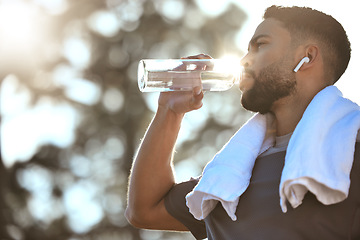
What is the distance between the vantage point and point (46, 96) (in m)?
11.5

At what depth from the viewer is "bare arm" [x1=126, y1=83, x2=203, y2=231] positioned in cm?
324

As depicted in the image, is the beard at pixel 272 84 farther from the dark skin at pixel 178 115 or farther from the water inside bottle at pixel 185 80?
the water inside bottle at pixel 185 80

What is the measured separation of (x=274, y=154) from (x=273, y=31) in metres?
0.62

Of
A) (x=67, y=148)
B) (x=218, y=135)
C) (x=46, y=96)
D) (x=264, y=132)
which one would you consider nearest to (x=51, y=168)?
(x=67, y=148)

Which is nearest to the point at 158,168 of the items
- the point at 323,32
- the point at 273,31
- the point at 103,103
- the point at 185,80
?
the point at 185,80

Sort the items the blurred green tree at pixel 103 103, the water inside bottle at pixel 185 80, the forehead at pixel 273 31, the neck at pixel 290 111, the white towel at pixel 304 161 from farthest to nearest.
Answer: the blurred green tree at pixel 103 103, the water inside bottle at pixel 185 80, the forehead at pixel 273 31, the neck at pixel 290 111, the white towel at pixel 304 161

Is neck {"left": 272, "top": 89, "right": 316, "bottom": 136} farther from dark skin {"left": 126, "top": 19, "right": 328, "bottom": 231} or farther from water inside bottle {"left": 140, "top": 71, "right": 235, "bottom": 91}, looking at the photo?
water inside bottle {"left": 140, "top": 71, "right": 235, "bottom": 91}

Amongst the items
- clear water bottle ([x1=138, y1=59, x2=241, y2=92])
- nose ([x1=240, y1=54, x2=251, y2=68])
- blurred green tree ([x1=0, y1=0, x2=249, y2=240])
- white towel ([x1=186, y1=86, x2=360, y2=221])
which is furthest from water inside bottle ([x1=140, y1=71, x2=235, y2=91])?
blurred green tree ([x1=0, y1=0, x2=249, y2=240])

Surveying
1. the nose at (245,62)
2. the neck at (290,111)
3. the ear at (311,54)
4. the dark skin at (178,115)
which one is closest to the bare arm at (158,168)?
the dark skin at (178,115)

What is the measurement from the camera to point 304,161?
2393 millimetres

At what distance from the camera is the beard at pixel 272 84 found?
9.73 ft

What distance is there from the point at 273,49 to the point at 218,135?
28.2 ft

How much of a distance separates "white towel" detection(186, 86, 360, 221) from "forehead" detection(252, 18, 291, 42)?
0.43 metres

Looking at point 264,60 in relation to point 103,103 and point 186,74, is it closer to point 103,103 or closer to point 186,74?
Result: point 186,74
